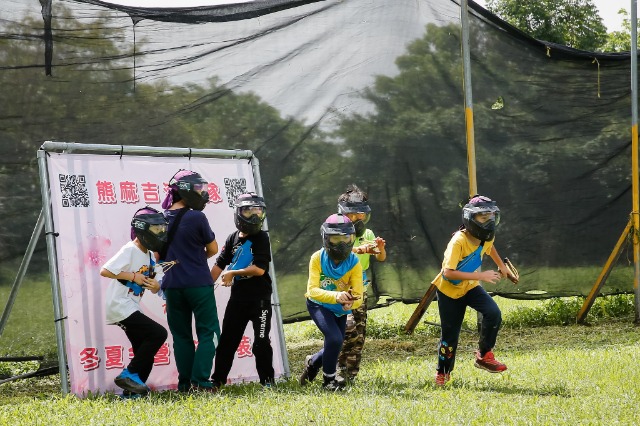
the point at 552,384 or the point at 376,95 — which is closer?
the point at 552,384

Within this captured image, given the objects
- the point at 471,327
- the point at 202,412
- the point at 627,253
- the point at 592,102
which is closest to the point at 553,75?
the point at 592,102

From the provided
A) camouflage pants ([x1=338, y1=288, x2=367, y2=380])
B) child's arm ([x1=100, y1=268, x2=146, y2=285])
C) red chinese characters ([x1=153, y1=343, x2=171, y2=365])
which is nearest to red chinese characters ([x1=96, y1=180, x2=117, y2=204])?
child's arm ([x1=100, y1=268, x2=146, y2=285])

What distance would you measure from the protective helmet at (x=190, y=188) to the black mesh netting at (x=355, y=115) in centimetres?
138

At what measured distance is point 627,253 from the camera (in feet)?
34.0

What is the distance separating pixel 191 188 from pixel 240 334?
117cm

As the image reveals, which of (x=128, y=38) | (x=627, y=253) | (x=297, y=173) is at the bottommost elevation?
(x=627, y=253)

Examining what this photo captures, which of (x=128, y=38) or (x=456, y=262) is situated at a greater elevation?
(x=128, y=38)

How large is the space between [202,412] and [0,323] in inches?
89.2

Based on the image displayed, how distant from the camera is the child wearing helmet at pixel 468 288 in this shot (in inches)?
263

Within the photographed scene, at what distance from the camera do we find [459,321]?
6895mm

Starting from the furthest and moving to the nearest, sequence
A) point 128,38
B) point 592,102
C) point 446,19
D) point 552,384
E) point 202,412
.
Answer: point 592,102
point 446,19
point 128,38
point 552,384
point 202,412

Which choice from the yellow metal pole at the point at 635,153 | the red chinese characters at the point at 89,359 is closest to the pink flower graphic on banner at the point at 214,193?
the red chinese characters at the point at 89,359

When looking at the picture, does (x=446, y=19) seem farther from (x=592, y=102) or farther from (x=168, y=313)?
(x=168, y=313)

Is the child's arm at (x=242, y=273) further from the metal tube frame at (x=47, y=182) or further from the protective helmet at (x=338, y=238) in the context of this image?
the metal tube frame at (x=47, y=182)
